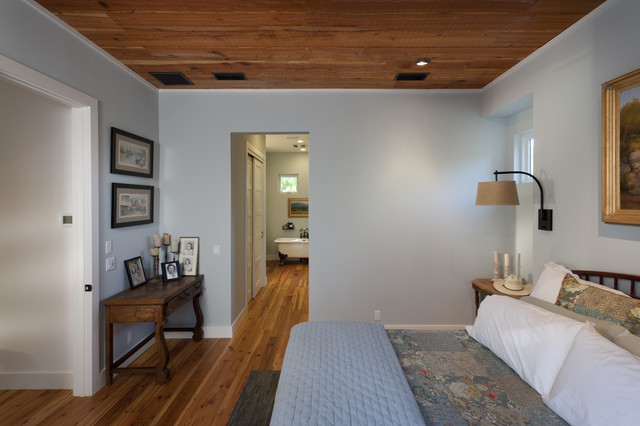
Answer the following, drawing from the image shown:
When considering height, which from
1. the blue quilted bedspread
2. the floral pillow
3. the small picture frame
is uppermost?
the floral pillow

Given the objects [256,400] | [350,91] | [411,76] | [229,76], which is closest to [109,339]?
[256,400]

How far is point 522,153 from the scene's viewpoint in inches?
129

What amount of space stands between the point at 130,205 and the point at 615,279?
377 cm

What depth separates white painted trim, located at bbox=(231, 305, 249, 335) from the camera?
3.53 meters

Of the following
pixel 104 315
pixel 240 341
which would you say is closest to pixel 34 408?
pixel 104 315

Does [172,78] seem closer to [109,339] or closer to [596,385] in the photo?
[109,339]

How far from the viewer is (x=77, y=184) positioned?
2391 millimetres

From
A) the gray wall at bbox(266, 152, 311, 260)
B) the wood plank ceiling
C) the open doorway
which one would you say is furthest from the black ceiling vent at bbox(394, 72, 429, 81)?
the gray wall at bbox(266, 152, 311, 260)

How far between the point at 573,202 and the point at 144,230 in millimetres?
3781

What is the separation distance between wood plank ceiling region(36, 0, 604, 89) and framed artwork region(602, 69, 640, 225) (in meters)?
0.62

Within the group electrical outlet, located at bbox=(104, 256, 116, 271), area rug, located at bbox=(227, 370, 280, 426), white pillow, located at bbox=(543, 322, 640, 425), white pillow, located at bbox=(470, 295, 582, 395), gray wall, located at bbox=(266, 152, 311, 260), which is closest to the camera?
white pillow, located at bbox=(543, 322, 640, 425)

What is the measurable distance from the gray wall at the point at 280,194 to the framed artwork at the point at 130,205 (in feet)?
16.4

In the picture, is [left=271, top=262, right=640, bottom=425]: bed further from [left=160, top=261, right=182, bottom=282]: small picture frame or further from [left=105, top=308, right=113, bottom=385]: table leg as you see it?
[left=160, top=261, right=182, bottom=282]: small picture frame

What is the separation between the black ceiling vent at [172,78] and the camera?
3.00 metres
